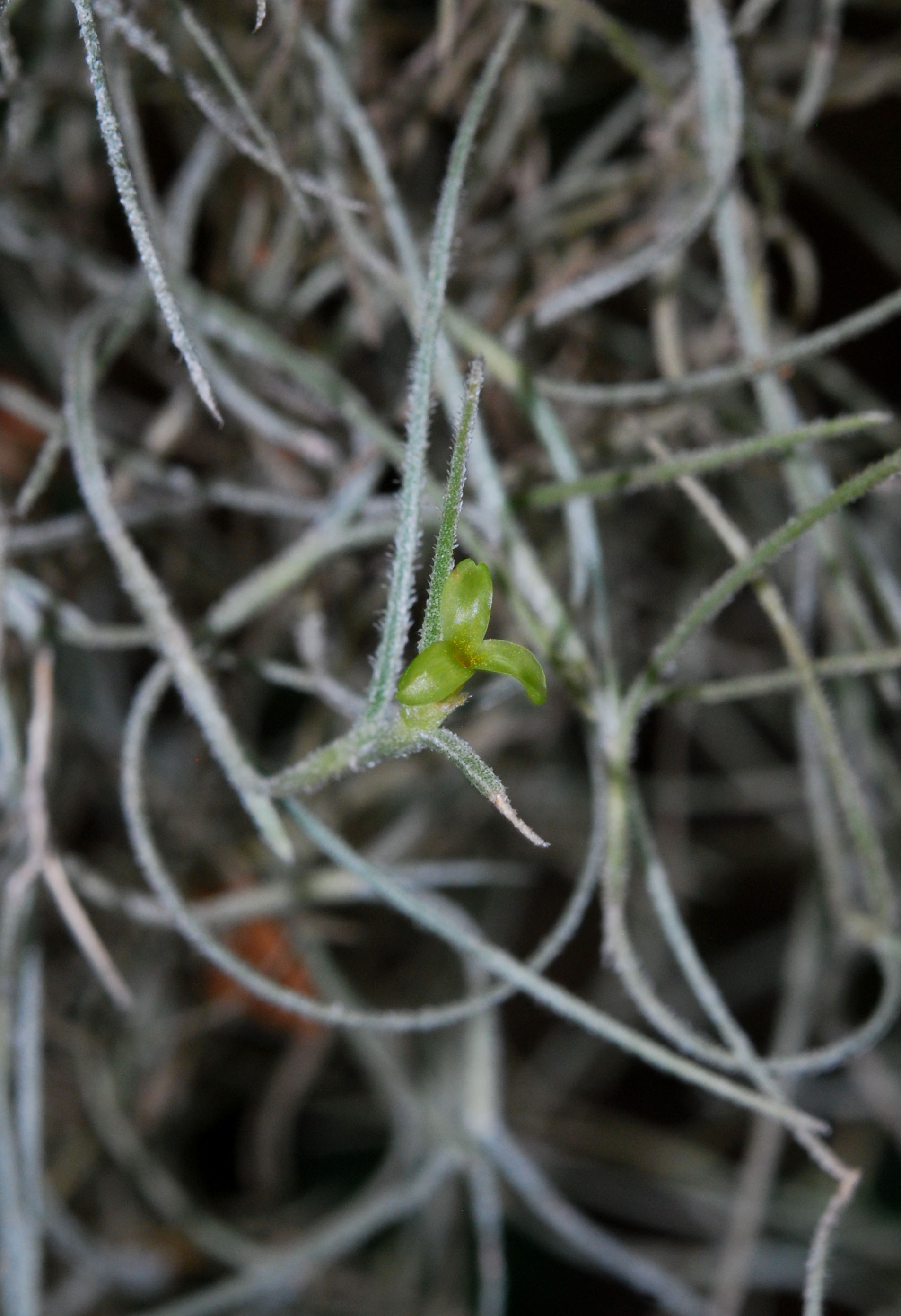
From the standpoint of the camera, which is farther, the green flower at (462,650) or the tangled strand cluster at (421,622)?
the tangled strand cluster at (421,622)

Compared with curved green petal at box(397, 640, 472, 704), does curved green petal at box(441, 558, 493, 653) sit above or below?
above

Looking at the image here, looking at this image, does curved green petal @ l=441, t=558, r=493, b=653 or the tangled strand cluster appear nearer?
curved green petal @ l=441, t=558, r=493, b=653

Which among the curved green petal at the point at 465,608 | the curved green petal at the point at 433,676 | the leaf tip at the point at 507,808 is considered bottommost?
the leaf tip at the point at 507,808

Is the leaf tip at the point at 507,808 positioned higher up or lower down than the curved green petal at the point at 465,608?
lower down

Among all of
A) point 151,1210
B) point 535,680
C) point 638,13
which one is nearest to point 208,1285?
point 151,1210
